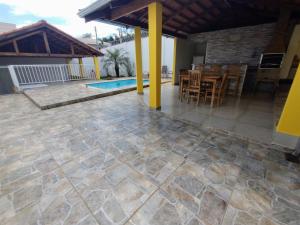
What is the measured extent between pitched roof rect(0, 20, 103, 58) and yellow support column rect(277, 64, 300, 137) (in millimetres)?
10075

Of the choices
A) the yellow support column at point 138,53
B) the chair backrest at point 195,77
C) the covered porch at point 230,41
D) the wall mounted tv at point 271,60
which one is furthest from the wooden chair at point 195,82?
the wall mounted tv at point 271,60

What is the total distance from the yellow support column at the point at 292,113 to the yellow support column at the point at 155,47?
102 inches

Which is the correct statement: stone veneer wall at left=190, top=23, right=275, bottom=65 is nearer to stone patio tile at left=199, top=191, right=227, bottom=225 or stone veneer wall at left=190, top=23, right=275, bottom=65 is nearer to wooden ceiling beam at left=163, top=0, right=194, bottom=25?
wooden ceiling beam at left=163, top=0, right=194, bottom=25

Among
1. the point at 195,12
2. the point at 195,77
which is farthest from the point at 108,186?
the point at 195,12

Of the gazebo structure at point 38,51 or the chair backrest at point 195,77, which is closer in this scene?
the chair backrest at point 195,77

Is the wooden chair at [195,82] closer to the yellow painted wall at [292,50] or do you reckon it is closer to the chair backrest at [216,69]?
the chair backrest at [216,69]

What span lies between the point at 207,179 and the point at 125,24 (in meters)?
5.03

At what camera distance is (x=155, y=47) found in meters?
3.42

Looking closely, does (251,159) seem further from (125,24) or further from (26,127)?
(125,24)

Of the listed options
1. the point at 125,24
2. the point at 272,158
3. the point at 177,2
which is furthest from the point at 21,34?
the point at 272,158

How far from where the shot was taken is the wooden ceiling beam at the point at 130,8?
Answer: 125 inches

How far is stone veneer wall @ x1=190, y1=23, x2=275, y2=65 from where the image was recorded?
5.66 metres

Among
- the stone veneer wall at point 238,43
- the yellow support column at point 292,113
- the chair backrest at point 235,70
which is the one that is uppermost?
the stone veneer wall at point 238,43

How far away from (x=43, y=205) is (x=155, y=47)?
3.50 metres
